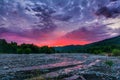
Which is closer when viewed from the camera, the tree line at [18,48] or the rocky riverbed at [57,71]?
the rocky riverbed at [57,71]

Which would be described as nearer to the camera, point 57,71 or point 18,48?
point 57,71

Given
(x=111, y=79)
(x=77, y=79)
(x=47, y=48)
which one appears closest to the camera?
(x=77, y=79)

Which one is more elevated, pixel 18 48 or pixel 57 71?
pixel 18 48

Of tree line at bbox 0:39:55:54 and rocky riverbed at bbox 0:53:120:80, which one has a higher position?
tree line at bbox 0:39:55:54

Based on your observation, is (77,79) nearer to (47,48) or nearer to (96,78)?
(96,78)

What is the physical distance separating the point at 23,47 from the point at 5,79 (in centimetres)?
9180

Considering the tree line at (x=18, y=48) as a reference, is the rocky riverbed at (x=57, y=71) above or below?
below

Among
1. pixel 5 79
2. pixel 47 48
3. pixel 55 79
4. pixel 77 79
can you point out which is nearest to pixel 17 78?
pixel 5 79

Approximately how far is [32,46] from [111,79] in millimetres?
95661

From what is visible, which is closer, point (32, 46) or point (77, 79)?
point (77, 79)

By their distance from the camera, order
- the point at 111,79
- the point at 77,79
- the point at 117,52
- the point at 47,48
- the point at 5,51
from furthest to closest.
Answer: the point at 47,48
the point at 5,51
the point at 117,52
the point at 111,79
the point at 77,79

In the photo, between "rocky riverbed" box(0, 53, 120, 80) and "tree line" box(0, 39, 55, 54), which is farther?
"tree line" box(0, 39, 55, 54)

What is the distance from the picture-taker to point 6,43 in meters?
113

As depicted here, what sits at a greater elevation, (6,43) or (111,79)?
(6,43)
